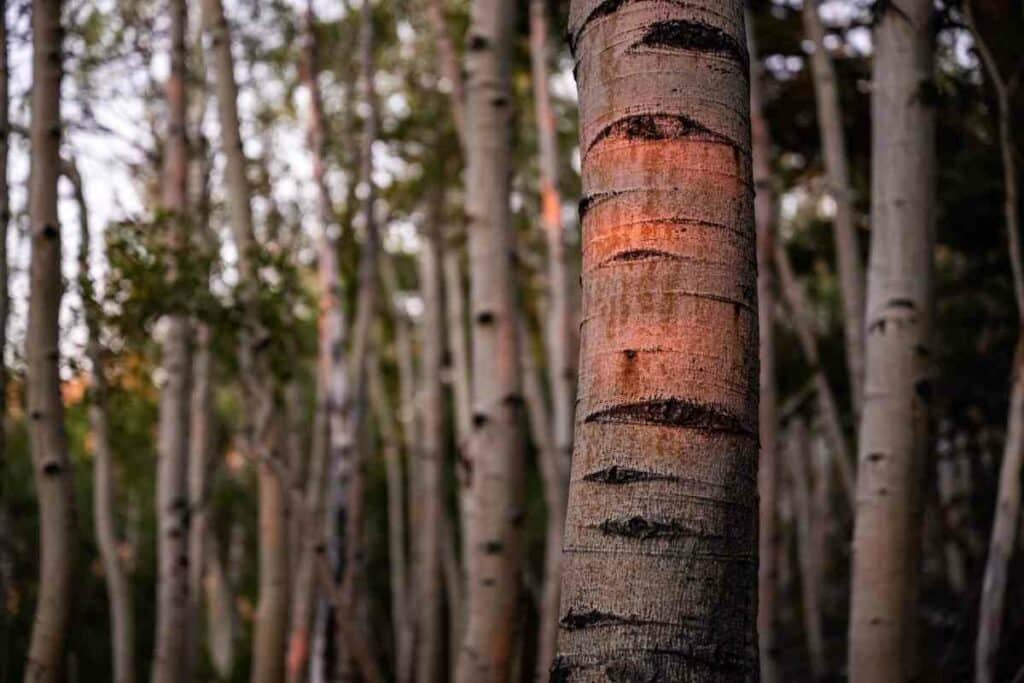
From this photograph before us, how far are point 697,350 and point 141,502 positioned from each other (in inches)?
933

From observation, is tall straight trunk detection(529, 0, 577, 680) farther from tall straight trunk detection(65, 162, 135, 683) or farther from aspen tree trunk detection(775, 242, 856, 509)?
tall straight trunk detection(65, 162, 135, 683)

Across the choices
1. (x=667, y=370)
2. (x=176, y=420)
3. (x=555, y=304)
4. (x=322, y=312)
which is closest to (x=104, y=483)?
(x=176, y=420)

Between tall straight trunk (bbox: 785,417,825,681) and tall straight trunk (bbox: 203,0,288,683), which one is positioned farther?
tall straight trunk (bbox: 785,417,825,681)

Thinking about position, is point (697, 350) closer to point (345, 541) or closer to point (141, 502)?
point (345, 541)

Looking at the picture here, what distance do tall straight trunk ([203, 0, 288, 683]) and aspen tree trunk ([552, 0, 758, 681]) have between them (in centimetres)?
545

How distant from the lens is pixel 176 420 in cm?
798

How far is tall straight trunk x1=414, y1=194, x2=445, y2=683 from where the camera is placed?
12742 mm

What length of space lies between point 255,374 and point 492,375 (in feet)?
7.14

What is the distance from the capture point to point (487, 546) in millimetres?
5992

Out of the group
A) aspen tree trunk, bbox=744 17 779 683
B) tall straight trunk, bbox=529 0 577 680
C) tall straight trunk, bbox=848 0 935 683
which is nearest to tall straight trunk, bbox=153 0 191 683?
tall straight trunk, bbox=529 0 577 680

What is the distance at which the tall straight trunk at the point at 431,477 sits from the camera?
1274cm

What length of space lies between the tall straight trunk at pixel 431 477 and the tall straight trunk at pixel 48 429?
24.0 feet

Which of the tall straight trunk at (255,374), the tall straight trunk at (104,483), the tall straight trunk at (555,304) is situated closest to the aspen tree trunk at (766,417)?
the tall straight trunk at (555,304)

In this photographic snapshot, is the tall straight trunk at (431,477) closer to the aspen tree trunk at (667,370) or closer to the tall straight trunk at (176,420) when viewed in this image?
the tall straight trunk at (176,420)
